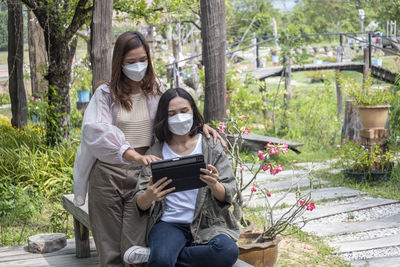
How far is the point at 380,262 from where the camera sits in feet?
14.1

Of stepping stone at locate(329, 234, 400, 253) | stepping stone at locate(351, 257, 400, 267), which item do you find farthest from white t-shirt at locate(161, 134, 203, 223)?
stepping stone at locate(329, 234, 400, 253)

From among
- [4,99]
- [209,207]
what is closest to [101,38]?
[209,207]

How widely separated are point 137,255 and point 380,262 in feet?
7.49

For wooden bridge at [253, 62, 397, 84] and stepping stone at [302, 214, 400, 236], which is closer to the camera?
stepping stone at [302, 214, 400, 236]

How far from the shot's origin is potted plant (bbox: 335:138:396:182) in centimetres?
683

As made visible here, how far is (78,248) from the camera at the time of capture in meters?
3.93

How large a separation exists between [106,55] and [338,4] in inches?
1131

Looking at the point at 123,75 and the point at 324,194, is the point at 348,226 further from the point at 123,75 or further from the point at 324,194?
the point at 123,75

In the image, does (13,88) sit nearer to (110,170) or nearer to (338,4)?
(110,170)

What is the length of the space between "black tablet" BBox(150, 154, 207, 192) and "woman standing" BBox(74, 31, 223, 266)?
1.16ft

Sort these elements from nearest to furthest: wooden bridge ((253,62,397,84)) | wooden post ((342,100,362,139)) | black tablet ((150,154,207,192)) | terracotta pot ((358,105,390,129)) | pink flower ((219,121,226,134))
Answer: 1. black tablet ((150,154,207,192))
2. pink flower ((219,121,226,134))
3. terracotta pot ((358,105,390,129))
4. wooden post ((342,100,362,139))
5. wooden bridge ((253,62,397,84))

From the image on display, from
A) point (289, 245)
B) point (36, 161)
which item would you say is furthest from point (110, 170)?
point (36, 161)

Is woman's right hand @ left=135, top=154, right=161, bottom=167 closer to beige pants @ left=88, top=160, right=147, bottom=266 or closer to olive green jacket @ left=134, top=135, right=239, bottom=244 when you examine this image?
olive green jacket @ left=134, top=135, right=239, bottom=244

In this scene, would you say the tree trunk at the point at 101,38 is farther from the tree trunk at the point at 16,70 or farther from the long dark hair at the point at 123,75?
the tree trunk at the point at 16,70
